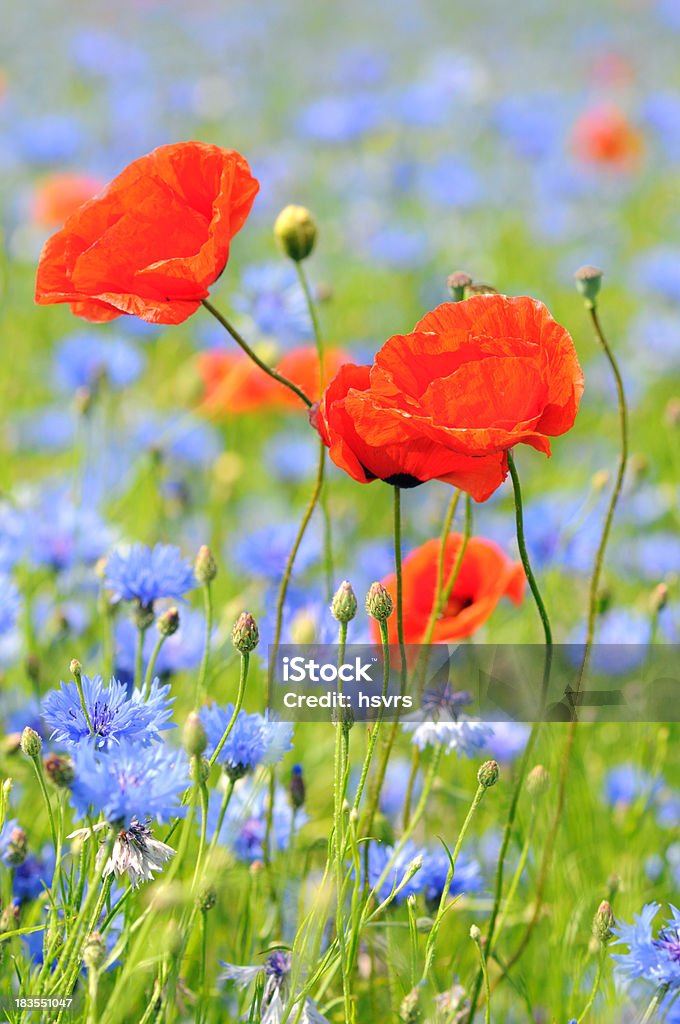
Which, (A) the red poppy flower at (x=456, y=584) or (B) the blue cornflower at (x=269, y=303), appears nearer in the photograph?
(A) the red poppy flower at (x=456, y=584)

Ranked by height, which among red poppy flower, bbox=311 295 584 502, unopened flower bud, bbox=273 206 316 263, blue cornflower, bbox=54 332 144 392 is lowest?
red poppy flower, bbox=311 295 584 502

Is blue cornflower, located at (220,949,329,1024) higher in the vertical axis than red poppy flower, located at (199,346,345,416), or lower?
lower

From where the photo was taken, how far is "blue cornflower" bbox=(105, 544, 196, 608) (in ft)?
3.05

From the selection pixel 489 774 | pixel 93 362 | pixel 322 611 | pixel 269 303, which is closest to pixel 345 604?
pixel 489 774

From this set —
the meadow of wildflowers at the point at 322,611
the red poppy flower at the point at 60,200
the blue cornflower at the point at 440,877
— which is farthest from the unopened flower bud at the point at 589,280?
the red poppy flower at the point at 60,200

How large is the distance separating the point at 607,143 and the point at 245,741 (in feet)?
10.2

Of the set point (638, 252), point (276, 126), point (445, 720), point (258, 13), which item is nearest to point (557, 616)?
point (445, 720)

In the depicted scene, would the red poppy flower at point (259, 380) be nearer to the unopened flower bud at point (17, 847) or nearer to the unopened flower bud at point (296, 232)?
the unopened flower bud at point (296, 232)

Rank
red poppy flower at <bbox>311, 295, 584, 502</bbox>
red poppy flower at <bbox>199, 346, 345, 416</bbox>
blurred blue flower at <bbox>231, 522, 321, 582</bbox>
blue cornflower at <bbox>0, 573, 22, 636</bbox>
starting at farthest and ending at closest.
Answer: red poppy flower at <bbox>199, 346, 345, 416</bbox>
blurred blue flower at <bbox>231, 522, 321, 582</bbox>
blue cornflower at <bbox>0, 573, 22, 636</bbox>
red poppy flower at <bbox>311, 295, 584, 502</bbox>

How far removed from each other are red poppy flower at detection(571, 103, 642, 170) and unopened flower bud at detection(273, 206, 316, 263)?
9.29ft

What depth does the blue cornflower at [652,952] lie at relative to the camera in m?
0.73

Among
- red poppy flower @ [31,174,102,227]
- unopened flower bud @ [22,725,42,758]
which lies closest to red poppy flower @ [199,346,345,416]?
red poppy flower @ [31,174,102,227]

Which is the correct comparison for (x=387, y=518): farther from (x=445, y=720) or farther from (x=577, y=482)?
(x=445, y=720)

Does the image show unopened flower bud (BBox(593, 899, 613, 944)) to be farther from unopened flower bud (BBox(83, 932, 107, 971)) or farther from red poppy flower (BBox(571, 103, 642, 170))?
red poppy flower (BBox(571, 103, 642, 170))
